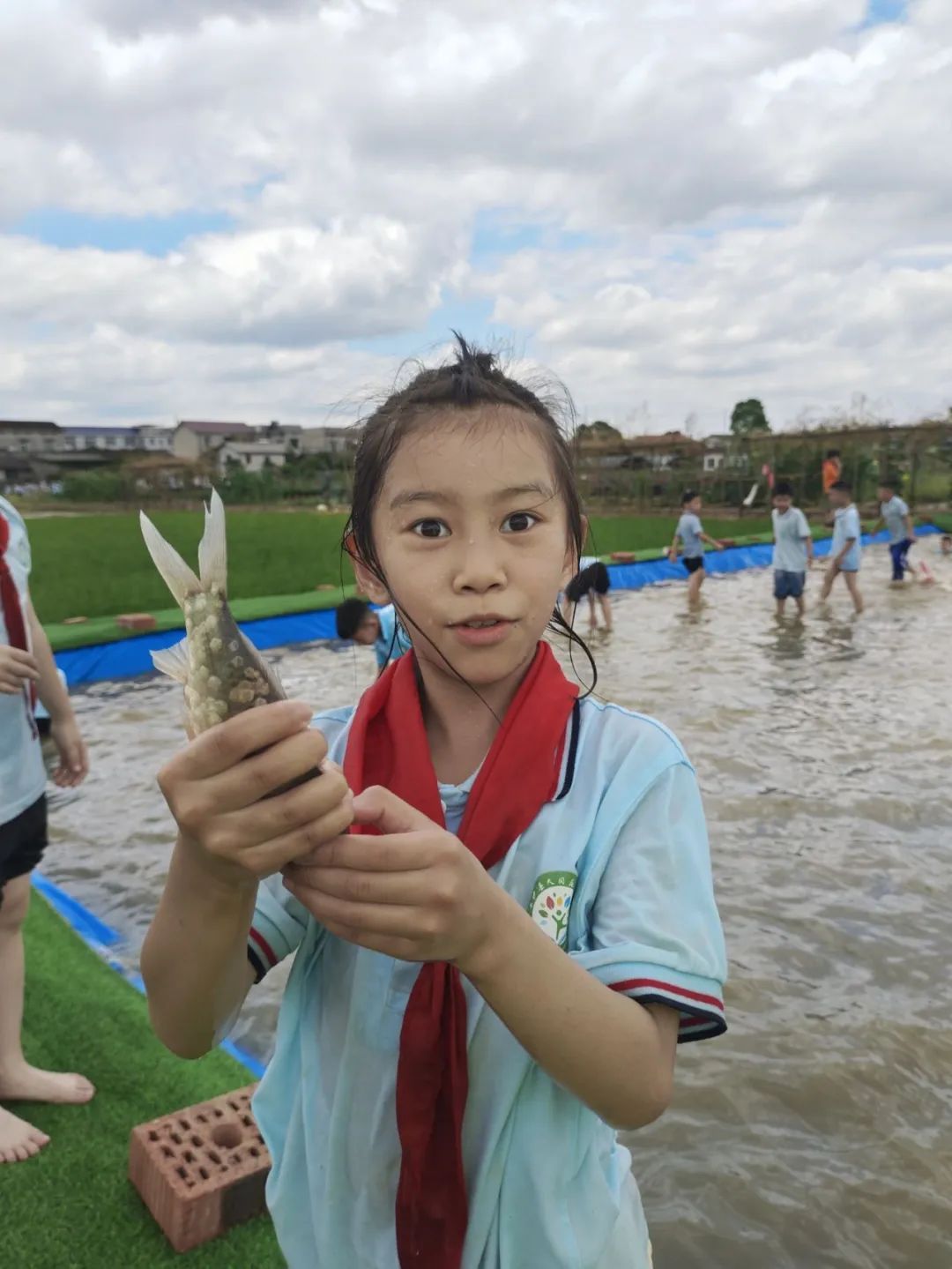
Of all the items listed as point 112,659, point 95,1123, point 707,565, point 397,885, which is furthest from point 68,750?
point 707,565

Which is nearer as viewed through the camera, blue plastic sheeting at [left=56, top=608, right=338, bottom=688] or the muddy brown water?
the muddy brown water

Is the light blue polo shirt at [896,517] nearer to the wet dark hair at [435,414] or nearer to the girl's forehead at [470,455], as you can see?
the wet dark hair at [435,414]

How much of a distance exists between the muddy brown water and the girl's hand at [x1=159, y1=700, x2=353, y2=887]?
8.78 ft

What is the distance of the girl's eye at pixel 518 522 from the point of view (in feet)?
4.16

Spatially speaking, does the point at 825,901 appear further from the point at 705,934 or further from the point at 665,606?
the point at 665,606

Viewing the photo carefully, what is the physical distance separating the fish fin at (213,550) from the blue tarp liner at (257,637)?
7132 millimetres

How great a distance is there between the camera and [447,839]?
917 millimetres

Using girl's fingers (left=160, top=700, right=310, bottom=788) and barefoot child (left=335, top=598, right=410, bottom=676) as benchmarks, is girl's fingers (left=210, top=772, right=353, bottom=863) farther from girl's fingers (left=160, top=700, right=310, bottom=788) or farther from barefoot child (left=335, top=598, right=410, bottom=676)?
barefoot child (left=335, top=598, right=410, bottom=676)

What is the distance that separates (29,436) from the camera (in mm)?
80750

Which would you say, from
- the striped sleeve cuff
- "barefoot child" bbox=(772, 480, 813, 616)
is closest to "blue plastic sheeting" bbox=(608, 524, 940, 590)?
"barefoot child" bbox=(772, 480, 813, 616)

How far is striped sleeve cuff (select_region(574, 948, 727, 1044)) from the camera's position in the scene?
111 centimetres

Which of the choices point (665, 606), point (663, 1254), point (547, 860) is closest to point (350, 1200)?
point (547, 860)

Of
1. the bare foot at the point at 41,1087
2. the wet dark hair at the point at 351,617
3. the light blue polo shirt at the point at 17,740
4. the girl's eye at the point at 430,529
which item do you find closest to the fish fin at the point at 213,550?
the girl's eye at the point at 430,529

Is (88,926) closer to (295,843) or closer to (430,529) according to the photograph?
(430,529)
